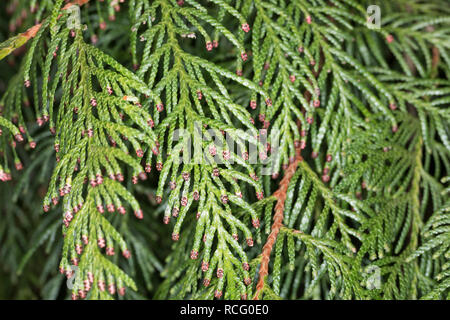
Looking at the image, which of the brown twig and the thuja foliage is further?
the brown twig

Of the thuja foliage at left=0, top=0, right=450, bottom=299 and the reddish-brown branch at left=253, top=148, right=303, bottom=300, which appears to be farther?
the reddish-brown branch at left=253, top=148, right=303, bottom=300

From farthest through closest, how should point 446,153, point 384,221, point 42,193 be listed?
point 42,193
point 446,153
point 384,221

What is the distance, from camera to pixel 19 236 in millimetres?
2311

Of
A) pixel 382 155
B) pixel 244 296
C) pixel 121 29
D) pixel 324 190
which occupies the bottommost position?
pixel 244 296

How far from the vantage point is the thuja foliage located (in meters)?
1.21

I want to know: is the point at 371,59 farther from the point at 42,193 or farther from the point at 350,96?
the point at 42,193

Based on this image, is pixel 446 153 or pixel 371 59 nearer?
pixel 446 153

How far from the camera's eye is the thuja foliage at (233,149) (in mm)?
1206

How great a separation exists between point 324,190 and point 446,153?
0.59 meters

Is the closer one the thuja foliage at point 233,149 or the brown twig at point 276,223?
the thuja foliage at point 233,149

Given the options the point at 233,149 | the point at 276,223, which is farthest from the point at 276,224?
the point at 233,149

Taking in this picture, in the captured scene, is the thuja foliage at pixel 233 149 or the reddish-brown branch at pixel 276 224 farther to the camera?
the reddish-brown branch at pixel 276 224
